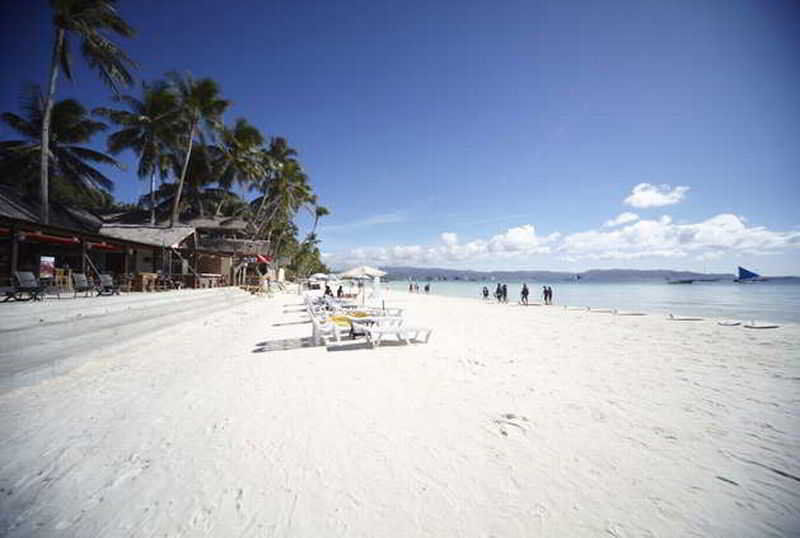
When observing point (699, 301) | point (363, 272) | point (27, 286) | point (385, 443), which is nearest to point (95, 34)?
point (27, 286)

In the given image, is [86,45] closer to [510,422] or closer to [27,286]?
[27,286]

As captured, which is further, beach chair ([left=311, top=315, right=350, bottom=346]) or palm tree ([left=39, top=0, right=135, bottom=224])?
palm tree ([left=39, top=0, right=135, bottom=224])

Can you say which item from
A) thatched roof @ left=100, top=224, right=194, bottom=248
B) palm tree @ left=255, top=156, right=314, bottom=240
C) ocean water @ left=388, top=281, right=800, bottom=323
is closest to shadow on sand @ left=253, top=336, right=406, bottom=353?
thatched roof @ left=100, top=224, right=194, bottom=248

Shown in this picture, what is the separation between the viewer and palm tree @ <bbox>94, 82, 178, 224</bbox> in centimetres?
2036

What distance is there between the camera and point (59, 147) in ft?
62.6

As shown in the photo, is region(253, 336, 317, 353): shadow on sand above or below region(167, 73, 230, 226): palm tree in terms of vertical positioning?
below

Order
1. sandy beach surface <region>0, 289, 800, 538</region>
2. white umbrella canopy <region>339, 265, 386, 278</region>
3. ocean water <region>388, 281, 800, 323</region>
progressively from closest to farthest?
sandy beach surface <region>0, 289, 800, 538</region> → white umbrella canopy <region>339, 265, 386, 278</region> → ocean water <region>388, 281, 800, 323</region>

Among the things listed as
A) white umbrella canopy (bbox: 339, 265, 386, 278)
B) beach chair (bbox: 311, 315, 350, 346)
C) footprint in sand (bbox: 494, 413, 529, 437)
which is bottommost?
footprint in sand (bbox: 494, 413, 529, 437)

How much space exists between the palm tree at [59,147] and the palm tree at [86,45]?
7.75m

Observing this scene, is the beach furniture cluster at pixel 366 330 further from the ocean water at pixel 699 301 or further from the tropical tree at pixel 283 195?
the tropical tree at pixel 283 195

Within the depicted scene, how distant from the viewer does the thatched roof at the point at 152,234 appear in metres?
14.3

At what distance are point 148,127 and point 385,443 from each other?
2715cm

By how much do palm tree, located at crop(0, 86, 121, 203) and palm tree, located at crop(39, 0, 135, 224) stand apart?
775 cm

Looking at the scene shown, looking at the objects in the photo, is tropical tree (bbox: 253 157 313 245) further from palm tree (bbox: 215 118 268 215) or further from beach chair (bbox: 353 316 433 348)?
beach chair (bbox: 353 316 433 348)
